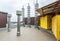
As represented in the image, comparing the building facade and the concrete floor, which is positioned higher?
the building facade

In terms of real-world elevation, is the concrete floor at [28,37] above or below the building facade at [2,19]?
below

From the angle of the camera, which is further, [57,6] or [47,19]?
[47,19]

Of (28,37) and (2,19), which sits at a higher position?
(2,19)

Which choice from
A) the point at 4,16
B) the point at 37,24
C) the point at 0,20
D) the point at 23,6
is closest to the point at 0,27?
the point at 0,20

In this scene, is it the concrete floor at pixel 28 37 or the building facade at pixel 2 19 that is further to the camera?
the building facade at pixel 2 19

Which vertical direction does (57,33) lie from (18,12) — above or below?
below

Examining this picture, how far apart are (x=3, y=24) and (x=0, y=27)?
0.84m

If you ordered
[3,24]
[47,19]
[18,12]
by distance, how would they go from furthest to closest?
[3,24]
[47,19]
[18,12]

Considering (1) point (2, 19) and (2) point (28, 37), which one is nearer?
(2) point (28, 37)

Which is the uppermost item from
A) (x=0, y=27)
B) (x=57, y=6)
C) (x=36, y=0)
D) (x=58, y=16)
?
(x=36, y=0)

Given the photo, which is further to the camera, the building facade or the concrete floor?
the building facade

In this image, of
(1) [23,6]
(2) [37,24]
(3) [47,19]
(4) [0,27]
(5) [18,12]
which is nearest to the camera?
(5) [18,12]

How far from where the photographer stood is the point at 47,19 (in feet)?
28.1

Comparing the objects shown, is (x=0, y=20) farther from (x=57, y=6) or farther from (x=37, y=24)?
(x=57, y=6)
